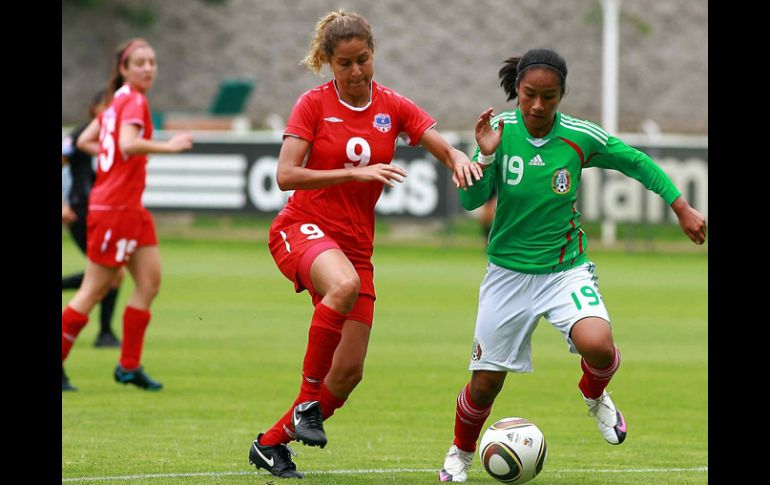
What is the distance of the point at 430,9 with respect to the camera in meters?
37.2

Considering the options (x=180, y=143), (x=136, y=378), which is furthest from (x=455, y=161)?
(x=136, y=378)

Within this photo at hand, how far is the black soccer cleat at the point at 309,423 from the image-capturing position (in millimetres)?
6270

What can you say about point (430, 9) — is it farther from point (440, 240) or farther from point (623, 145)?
point (623, 145)

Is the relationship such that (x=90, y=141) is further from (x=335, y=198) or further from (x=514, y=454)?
(x=514, y=454)

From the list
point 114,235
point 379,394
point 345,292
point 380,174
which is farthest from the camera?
point 379,394

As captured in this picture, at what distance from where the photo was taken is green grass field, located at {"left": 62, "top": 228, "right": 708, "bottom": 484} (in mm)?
7066

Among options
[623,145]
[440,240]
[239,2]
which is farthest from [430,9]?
A: [623,145]

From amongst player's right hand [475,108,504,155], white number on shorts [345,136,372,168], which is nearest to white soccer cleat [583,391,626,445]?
player's right hand [475,108,504,155]

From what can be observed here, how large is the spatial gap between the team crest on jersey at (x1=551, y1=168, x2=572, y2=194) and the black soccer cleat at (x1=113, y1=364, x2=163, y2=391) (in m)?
4.50

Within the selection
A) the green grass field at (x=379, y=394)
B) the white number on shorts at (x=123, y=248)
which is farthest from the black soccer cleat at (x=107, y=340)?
the white number on shorts at (x=123, y=248)

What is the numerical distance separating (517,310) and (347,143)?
1211mm

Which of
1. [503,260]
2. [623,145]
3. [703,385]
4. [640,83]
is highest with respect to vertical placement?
[640,83]

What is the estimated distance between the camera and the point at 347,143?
6762 millimetres
